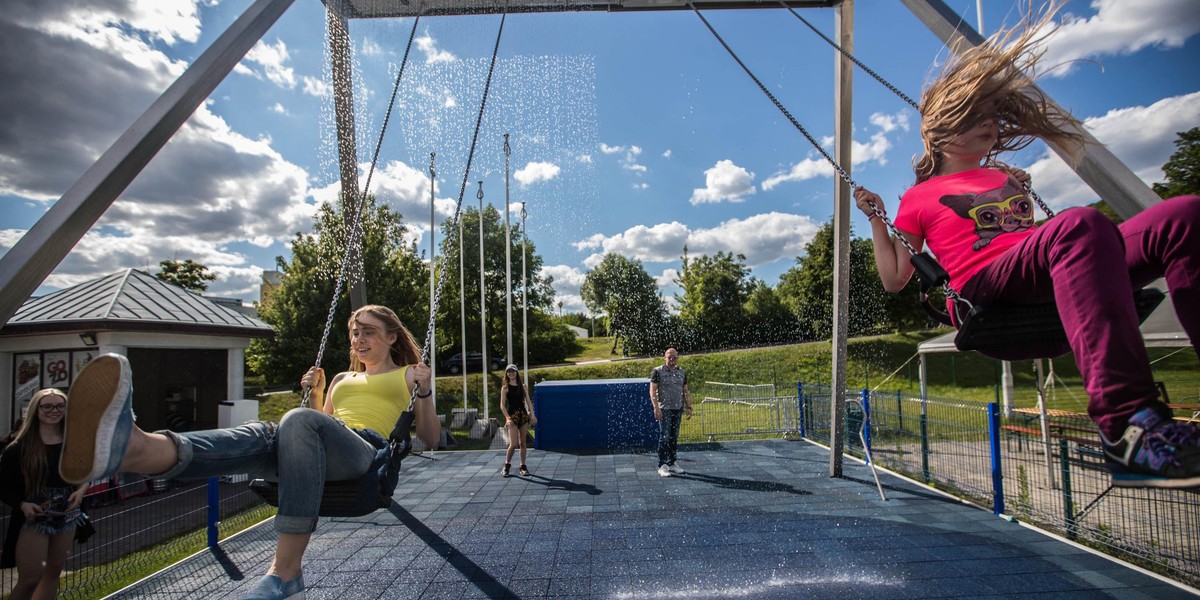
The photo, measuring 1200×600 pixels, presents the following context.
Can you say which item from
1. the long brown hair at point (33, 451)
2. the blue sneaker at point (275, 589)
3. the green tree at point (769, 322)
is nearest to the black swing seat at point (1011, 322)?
the blue sneaker at point (275, 589)

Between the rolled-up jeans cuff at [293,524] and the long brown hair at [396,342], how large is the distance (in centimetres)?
125

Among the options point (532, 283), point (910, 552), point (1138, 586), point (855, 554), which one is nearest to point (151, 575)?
point (855, 554)

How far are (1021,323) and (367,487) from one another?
231 cm

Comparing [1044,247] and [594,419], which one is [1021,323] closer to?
[1044,247]

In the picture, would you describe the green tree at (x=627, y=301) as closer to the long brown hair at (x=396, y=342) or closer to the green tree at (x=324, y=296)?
the green tree at (x=324, y=296)

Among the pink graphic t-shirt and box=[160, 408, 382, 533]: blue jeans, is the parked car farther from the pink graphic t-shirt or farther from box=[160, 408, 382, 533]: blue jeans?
the pink graphic t-shirt

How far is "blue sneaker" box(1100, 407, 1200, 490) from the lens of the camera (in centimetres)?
125

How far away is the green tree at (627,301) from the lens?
2894 centimetres

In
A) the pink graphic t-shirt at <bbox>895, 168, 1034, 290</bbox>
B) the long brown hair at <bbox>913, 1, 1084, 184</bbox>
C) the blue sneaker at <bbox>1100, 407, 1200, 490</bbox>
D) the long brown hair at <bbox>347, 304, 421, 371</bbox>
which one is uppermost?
the long brown hair at <bbox>913, 1, 1084, 184</bbox>

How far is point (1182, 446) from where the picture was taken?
4.10 feet

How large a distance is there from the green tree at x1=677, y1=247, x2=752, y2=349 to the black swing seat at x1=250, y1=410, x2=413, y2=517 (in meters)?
26.2

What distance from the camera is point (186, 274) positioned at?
3712 cm

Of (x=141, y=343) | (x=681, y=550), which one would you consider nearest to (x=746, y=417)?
(x=681, y=550)

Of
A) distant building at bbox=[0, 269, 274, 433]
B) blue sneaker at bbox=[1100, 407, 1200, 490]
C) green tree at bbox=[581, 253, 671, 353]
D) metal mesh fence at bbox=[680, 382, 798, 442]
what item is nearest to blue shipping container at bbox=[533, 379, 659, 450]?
metal mesh fence at bbox=[680, 382, 798, 442]
